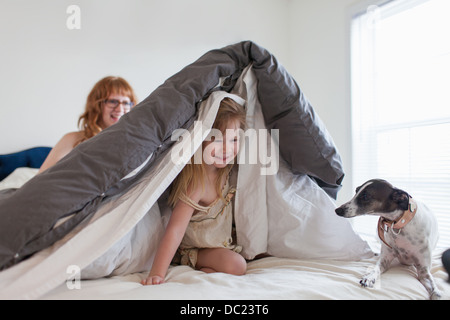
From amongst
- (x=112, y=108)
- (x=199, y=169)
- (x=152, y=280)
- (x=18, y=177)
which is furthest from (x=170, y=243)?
(x=18, y=177)

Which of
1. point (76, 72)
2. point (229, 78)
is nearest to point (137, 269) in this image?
point (229, 78)

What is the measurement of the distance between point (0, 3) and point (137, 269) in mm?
2352

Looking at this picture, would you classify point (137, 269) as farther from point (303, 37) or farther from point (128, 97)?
point (303, 37)

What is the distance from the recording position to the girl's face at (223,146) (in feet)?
3.45

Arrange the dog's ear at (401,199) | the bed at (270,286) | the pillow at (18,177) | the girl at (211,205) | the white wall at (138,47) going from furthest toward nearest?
the white wall at (138,47), the pillow at (18,177), the girl at (211,205), the dog's ear at (401,199), the bed at (270,286)

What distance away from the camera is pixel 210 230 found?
1.09m

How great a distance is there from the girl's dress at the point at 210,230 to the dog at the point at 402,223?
0.45 metres

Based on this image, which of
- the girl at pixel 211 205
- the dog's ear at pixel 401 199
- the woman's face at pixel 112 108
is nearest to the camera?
the dog's ear at pixel 401 199

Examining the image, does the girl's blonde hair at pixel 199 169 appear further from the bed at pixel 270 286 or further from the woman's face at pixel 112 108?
the woman's face at pixel 112 108

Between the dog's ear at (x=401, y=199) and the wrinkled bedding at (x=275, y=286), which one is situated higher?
the dog's ear at (x=401, y=199)

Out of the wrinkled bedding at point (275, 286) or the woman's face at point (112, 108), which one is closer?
the wrinkled bedding at point (275, 286)

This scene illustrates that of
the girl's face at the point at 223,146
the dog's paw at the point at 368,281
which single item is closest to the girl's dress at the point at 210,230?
the girl's face at the point at 223,146

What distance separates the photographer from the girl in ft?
3.29

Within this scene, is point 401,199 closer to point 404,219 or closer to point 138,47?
point 404,219
